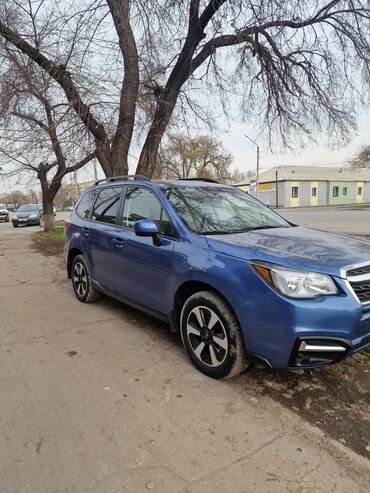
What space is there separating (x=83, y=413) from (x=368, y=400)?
88.1 inches

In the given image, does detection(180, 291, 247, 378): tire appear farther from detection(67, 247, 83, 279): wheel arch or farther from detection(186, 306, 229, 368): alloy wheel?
detection(67, 247, 83, 279): wheel arch

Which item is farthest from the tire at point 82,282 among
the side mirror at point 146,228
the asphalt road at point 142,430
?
the side mirror at point 146,228

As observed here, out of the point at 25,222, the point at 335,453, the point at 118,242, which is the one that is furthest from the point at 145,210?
the point at 25,222

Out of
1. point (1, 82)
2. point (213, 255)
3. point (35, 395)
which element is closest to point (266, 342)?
point (213, 255)

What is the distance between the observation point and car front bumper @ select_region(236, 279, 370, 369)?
2.57 metres

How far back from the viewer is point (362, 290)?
8.98 ft

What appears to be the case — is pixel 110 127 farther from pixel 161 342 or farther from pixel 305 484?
pixel 305 484

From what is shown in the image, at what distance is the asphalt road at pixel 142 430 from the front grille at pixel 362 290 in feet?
3.27

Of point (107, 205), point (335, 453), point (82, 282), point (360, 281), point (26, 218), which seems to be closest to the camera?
point (335, 453)

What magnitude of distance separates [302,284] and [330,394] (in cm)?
105

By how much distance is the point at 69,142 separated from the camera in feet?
27.6

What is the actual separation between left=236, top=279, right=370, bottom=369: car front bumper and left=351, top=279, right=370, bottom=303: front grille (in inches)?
2.3

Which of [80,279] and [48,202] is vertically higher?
[48,202]

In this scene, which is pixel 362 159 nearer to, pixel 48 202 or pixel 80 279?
pixel 48 202
